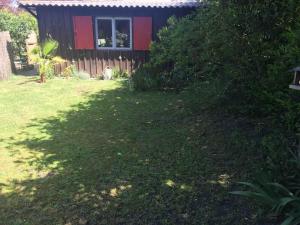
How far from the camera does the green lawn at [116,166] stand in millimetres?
3828

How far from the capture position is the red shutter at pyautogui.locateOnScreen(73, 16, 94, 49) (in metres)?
12.3

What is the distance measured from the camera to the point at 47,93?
10.2 meters

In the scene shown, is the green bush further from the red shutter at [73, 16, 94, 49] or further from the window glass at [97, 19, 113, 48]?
the red shutter at [73, 16, 94, 49]

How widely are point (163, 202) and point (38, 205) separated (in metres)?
1.50

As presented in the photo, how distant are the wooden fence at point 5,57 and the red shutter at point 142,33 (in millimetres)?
4866

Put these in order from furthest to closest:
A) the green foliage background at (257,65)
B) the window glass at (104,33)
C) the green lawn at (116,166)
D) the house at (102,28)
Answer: the window glass at (104,33)
the house at (102,28)
the green foliage background at (257,65)
the green lawn at (116,166)

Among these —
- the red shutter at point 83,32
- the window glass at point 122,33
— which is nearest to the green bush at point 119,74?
the window glass at point 122,33

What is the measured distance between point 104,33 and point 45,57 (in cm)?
237

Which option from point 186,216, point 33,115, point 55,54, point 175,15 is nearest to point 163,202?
point 186,216

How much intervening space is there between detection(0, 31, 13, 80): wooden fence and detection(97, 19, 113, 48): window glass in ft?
11.5

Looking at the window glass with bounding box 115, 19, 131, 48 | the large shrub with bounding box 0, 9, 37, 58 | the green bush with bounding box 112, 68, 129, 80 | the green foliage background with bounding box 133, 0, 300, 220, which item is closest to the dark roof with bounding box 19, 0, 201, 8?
the window glass with bounding box 115, 19, 131, 48

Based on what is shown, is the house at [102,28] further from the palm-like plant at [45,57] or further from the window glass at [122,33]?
the palm-like plant at [45,57]

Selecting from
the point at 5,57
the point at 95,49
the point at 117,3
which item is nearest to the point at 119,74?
the point at 95,49

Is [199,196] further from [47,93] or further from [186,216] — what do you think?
[47,93]
